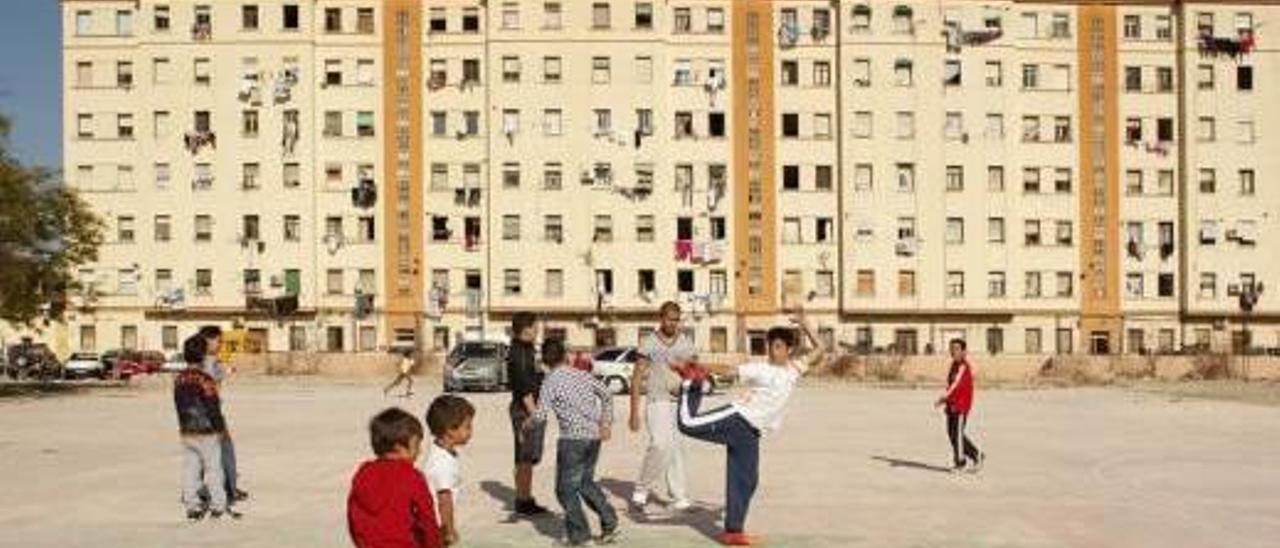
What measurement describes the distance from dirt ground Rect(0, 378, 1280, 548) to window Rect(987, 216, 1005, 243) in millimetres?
47762

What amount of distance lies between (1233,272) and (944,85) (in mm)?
17995

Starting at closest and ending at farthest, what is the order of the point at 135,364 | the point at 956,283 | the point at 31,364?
1. the point at 135,364
2. the point at 31,364
3. the point at 956,283

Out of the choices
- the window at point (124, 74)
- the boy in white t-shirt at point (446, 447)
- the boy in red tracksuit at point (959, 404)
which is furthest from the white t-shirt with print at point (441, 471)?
the window at point (124, 74)

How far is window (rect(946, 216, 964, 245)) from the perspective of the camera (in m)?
80.3

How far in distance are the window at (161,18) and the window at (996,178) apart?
4358 centimetres

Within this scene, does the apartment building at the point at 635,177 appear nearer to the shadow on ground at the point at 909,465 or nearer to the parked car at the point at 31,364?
the parked car at the point at 31,364

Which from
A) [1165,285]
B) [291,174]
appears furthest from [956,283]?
[291,174]

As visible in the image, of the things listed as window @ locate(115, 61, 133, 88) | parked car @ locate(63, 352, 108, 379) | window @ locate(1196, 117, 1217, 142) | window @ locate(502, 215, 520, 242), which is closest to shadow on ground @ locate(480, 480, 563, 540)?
parked car @ locate(63, 352, 108, 379)

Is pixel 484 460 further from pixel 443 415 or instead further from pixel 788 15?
pixel 788 15

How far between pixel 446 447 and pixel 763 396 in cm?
475

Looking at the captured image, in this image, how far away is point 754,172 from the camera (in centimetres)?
7981

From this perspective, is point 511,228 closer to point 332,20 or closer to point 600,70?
point 600,70

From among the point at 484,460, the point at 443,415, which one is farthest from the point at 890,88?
the point at 443,415

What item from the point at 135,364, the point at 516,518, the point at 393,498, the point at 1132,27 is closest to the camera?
the point at 393,498
